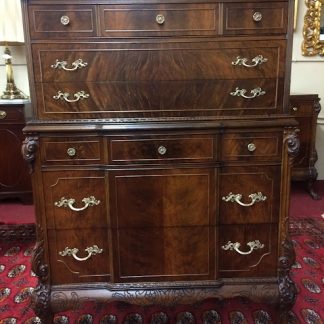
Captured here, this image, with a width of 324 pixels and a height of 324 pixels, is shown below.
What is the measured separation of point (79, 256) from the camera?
5.14ft

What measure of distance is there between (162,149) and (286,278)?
0.78 meters

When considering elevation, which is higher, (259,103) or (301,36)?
(301,36)

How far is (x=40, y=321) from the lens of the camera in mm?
1691

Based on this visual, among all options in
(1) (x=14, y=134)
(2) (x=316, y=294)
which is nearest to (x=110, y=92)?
(2) (x=316, y=294)

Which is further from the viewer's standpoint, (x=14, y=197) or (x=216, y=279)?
(x=14, y=197)

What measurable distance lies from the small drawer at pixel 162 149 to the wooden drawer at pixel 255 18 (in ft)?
1.43

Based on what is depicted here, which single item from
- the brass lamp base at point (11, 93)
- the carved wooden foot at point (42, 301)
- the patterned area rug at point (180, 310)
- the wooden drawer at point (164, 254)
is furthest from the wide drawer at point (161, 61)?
the brass lamp base at point (11, 93)

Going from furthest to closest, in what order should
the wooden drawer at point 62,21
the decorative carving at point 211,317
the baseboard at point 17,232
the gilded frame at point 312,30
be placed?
the gilded frame at point 312,30 → the baseboard at point 17,232 → the decorative carving at point 211,317 → the wooden drawer at point 62,21

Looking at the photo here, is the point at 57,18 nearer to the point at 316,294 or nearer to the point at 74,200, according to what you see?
the point at 74,200

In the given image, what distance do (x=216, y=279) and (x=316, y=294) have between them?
2.21 ft

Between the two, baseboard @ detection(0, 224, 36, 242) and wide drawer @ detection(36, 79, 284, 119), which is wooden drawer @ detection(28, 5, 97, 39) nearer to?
wide drawer @ detection(36, 79, 284, 119)

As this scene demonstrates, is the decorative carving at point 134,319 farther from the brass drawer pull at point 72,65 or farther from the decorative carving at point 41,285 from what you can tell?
the brass drawer pull at point 72,65

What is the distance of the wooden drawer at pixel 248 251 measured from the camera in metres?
1.57

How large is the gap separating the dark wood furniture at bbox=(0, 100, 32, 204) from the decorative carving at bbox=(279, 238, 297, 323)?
2.19m
